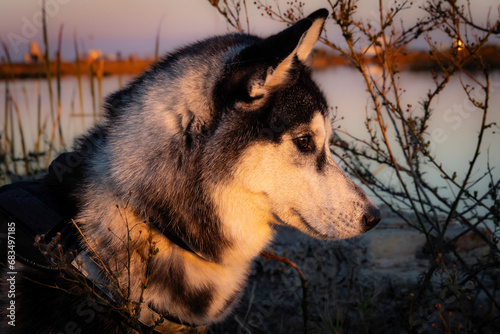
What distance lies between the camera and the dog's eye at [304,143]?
2.14 m

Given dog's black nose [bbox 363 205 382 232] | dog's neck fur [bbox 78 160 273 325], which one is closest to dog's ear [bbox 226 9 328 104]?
dog's neck fur [bbox 78 160 273 325]

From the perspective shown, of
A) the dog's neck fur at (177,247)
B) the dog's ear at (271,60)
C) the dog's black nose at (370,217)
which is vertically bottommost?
the dog's neck fur at (177,247)

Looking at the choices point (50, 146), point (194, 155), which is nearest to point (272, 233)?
point (194, 155)

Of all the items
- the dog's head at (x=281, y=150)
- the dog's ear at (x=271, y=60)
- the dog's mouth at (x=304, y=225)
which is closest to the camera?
the dog's ear at (x=271, y=60)

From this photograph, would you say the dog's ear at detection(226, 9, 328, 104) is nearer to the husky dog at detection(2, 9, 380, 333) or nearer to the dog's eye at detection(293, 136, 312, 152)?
the husky dog at detection(2, 9, 380, 333)

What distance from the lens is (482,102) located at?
260 cm

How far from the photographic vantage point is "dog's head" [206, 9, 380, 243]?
2.04 meters

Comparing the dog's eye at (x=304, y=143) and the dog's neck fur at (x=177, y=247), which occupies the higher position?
the dog's eye at (x=304, y=143)

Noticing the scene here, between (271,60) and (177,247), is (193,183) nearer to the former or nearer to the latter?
(177,247)

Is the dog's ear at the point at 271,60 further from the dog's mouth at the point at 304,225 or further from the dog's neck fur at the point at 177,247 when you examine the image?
the dog's mouth at the point at 304,225

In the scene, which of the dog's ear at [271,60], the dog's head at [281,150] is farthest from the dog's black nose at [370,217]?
the dog's ear at [271,60]

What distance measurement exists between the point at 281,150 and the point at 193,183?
1.42 ft

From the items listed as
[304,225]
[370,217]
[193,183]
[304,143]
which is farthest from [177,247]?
[370,217]

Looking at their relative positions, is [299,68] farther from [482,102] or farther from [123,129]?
[482,102]
